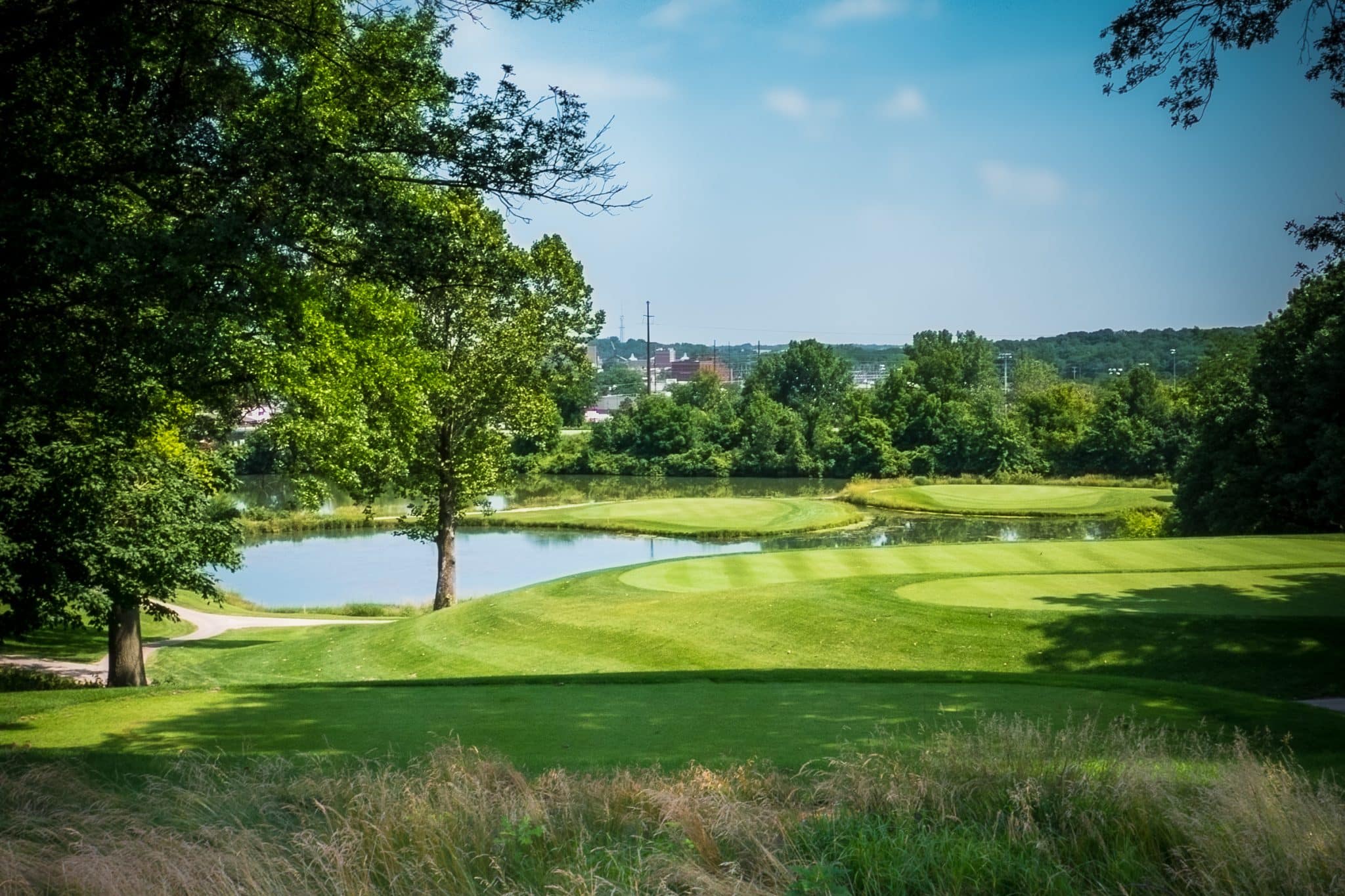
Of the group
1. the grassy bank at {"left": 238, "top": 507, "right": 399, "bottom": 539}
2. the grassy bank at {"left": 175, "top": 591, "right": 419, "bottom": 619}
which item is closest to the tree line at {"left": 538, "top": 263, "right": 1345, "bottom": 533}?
the grassy bank at {"left": 175, "top": 591, "right": 419, "bottom": 619}

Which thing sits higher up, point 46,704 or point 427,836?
point 427,836

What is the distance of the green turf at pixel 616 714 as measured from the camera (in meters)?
7.50

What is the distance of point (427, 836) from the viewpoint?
4.66m

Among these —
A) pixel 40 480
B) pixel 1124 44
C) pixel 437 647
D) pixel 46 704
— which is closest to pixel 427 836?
pixel 46 704

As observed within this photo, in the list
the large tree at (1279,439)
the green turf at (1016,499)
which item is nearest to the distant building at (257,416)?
the large tree at (1279,439)

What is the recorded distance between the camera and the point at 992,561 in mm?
21625

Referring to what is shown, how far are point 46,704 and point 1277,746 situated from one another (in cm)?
1094

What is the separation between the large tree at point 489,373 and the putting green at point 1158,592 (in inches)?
467

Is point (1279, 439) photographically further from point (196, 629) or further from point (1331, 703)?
point (196, 629)

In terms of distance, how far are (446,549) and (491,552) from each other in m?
14.6

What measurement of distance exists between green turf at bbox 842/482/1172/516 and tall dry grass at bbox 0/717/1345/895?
1921 inches

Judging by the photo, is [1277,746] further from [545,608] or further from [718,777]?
[545,608]

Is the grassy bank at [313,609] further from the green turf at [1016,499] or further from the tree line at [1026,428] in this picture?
the green turf at [1016,499]

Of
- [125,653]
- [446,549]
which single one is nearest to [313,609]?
[446,549]
